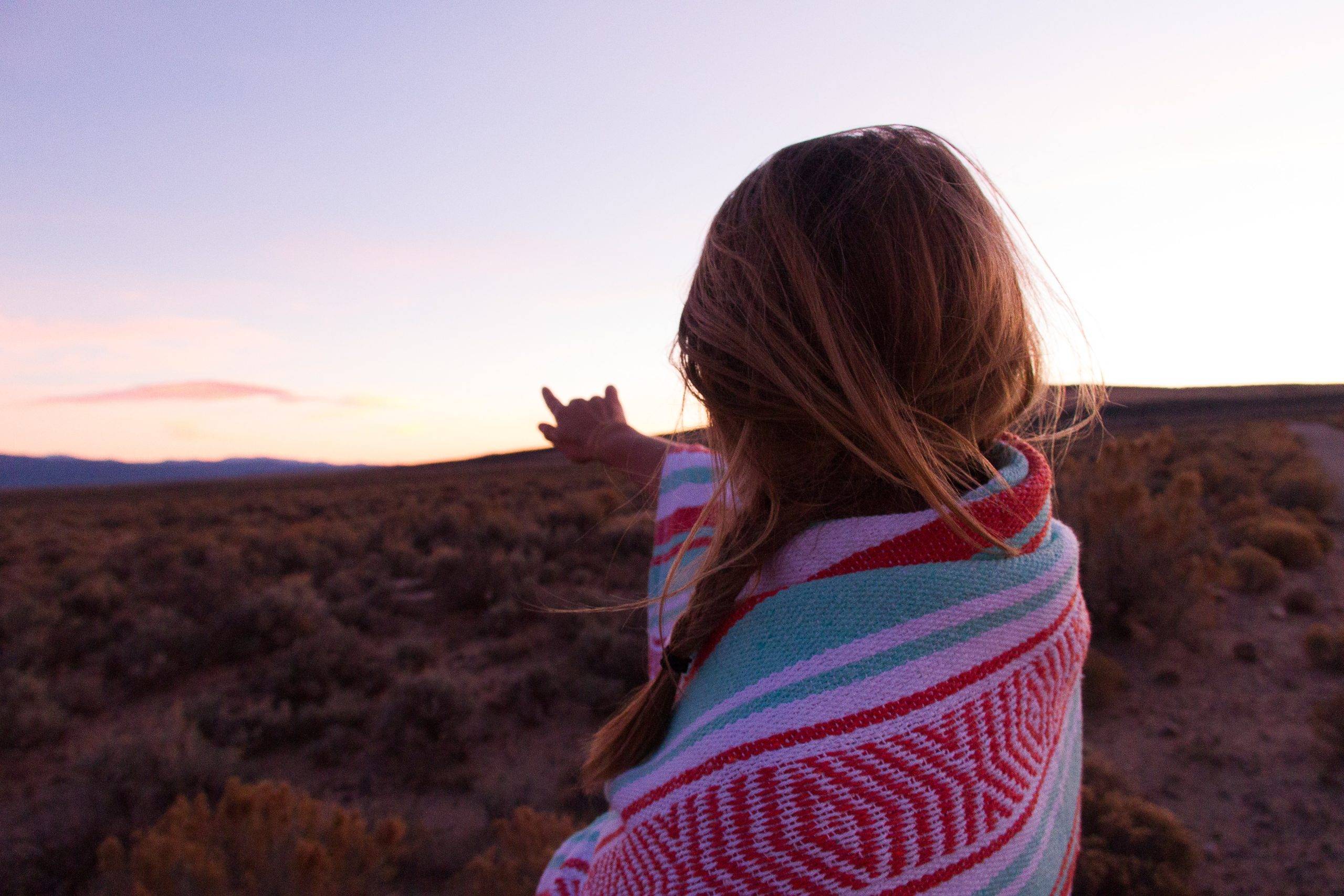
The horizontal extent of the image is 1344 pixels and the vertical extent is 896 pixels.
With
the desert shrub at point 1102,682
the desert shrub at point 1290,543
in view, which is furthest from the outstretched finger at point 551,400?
the desert shrub at point 1290,543

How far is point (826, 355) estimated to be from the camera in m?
1.00

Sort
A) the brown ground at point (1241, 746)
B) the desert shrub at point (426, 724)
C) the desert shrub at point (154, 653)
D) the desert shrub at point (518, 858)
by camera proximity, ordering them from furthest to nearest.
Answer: the desert shrub at point (154, 653) → the desert shrub at point (426, 724) → the brown ground at point (1241, 746) → the desert shrub at point (518, 858)

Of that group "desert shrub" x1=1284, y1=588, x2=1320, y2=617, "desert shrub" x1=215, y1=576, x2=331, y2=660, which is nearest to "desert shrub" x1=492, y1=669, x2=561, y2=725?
"desert shrub" x1=215, y1=576, x2=331, y2=660

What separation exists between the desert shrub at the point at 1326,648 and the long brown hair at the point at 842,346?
615cm

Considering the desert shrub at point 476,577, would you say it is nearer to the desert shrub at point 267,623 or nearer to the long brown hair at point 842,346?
the desert shrub at point 267,623

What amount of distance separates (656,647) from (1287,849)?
4068mm

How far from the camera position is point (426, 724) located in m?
5.41

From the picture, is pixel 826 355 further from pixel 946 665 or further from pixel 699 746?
pixel 699 746

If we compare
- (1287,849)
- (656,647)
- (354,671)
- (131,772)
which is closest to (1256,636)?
(1287,849)

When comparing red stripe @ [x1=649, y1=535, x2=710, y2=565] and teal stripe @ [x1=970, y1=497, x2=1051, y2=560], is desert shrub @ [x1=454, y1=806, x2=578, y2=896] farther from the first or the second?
teal stripe @ [x1=970, y1=497, x2=1051, y2=560]

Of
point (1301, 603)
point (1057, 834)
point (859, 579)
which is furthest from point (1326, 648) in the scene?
point (859, 579)

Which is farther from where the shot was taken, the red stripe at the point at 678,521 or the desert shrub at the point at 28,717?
the desert shrub at the point at 28,717

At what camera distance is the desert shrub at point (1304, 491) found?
32.5 ft

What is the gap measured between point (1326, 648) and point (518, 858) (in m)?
5.81
